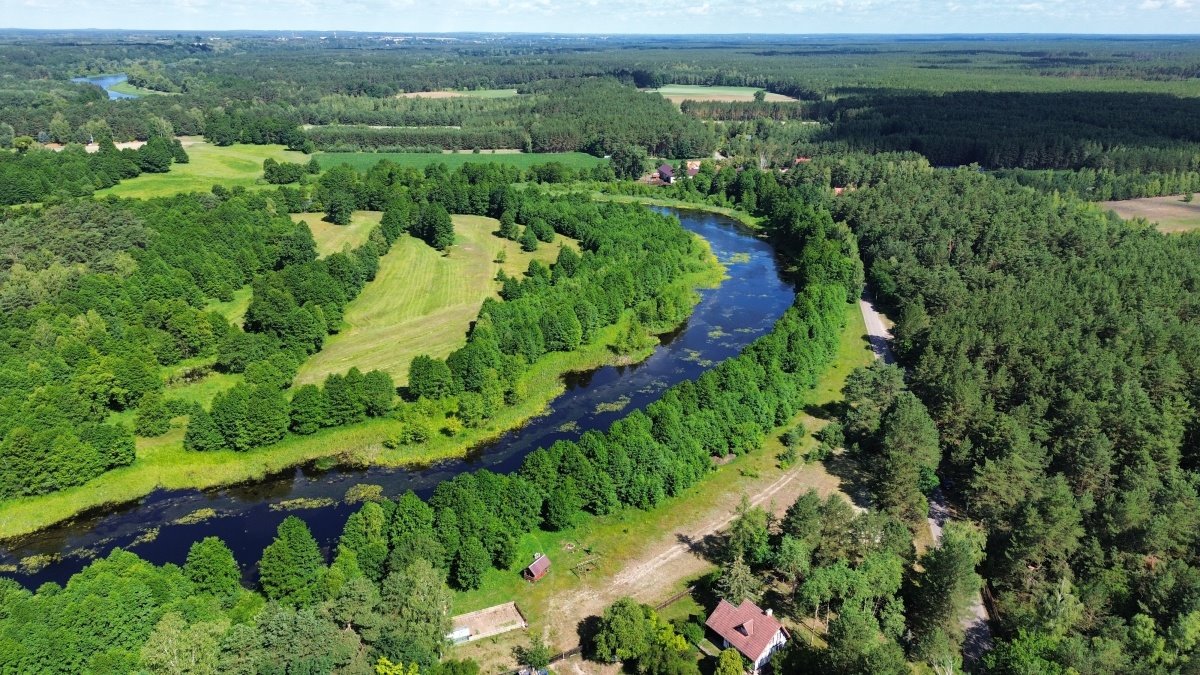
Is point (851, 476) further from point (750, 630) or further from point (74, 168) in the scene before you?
point (74, 168)

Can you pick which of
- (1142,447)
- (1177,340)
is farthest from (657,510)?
(1177,340)

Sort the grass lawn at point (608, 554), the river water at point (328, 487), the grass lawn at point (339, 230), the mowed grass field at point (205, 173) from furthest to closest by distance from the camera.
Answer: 1. the mowed grass field at point (205, 173)
2. the grass lawn at point (339, 230)
3. the river water at point (328, 487)
4. the grass lawn at point (608, 554)

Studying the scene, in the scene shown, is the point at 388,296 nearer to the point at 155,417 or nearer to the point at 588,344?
the point at 588,344

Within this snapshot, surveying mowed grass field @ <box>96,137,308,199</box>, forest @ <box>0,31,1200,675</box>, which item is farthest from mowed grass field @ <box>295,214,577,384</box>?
mowed grass field @ <box>96,137,308,199</box>

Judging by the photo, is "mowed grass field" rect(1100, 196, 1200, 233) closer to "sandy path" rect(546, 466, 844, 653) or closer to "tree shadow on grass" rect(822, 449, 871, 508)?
"tree shadow on grass" rect(822, 449, 871, 508)

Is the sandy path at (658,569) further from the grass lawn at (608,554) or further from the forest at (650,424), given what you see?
the forest at (650,424)

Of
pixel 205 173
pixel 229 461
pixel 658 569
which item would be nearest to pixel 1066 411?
pixel 658 569

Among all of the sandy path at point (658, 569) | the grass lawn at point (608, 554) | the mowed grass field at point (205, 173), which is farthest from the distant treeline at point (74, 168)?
the sandy path at point (658, 569)
